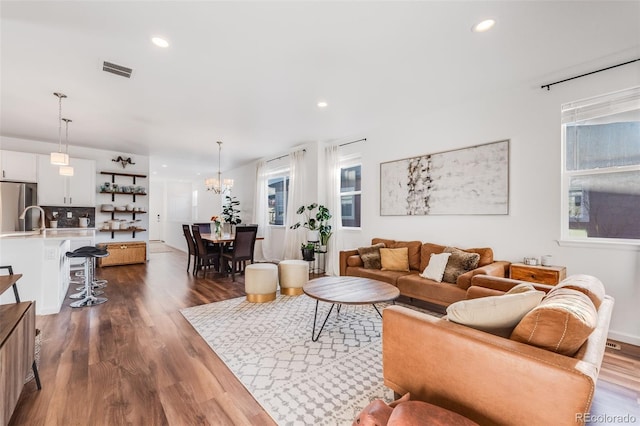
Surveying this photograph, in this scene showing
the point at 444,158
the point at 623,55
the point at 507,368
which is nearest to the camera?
the point at 507,368

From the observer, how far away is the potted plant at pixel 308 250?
17.8ft

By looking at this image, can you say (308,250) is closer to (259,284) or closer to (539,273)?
(259,284)

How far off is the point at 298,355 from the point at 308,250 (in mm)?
3121

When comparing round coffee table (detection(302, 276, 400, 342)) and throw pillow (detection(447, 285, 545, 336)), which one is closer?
throw pillow (detection(447, 285, 545, 336))

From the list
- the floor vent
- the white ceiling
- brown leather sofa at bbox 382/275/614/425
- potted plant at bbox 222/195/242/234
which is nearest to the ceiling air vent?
the white ceiling

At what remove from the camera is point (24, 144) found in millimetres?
5688

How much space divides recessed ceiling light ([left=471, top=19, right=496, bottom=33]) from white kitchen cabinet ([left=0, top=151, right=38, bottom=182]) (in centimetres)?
768

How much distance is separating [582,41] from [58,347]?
545 cm

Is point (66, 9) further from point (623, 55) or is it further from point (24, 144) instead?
point (24, 144)

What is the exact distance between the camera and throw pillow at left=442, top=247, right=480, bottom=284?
3.26 m

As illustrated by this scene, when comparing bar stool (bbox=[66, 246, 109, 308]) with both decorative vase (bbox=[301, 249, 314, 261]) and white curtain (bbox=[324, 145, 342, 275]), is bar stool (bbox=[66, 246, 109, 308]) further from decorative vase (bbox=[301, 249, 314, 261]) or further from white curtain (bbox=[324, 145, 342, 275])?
white curtain (bbox=[324, 145, 342, 275])

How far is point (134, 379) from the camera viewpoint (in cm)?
204

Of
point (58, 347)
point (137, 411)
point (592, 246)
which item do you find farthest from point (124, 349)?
point (592, 246)

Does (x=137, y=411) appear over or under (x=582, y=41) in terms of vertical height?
under
